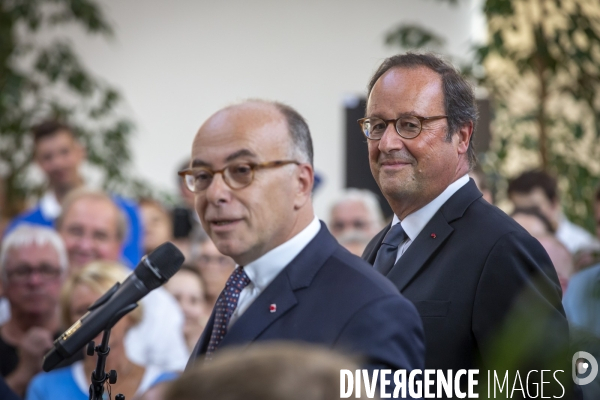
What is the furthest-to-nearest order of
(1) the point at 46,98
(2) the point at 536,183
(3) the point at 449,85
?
(1) the point at 46,98, (2) the point at 536,183, (3) the point at 449,85

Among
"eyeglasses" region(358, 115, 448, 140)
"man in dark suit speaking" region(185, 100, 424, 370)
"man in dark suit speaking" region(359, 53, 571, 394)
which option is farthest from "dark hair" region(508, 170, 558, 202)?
"man in dark suit speaking" region(185, 100, 424, 370)

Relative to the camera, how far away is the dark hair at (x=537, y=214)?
18.3 ft

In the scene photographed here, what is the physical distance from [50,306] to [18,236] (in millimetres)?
479

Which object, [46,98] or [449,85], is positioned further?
[46,98]

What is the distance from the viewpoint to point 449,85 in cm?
290

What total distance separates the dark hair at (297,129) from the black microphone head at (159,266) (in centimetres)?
46

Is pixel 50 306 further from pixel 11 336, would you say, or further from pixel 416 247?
pixel 416 247

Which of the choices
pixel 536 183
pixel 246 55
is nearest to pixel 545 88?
pixel 536 183

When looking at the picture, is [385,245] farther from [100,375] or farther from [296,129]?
[100,375]

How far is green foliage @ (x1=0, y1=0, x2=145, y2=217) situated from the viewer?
27.0ft

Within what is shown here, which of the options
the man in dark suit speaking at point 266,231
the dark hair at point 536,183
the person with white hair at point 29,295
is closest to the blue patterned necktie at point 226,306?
the man in dark suit speaking at point 266,231

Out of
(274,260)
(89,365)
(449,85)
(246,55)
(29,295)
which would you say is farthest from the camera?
(246,55)

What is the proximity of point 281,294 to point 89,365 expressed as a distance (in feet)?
7.76

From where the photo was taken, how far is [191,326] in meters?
5.57
